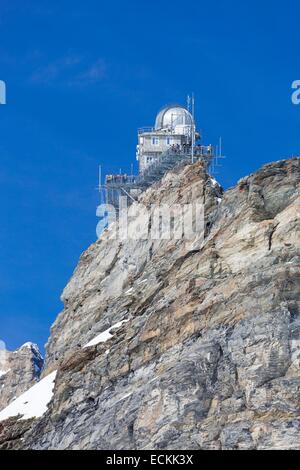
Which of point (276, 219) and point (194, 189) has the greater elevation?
point (194, 189)

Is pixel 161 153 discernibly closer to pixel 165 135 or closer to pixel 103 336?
pixel 165 135

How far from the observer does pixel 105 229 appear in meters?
149

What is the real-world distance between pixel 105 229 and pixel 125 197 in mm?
5596

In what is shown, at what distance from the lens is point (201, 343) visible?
11044cm

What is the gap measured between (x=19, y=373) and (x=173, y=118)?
3986cm

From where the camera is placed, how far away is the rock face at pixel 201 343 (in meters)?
104

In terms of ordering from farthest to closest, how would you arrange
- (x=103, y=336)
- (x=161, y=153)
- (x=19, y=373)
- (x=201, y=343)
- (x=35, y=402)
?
(x=19, y=373), (x=161, y=153), (x=35, y=402), (x=103, y=336), (x=201, y=343)

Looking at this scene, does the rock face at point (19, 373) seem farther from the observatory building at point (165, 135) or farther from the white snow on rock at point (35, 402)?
the white snow on rock at point (35, 402)
